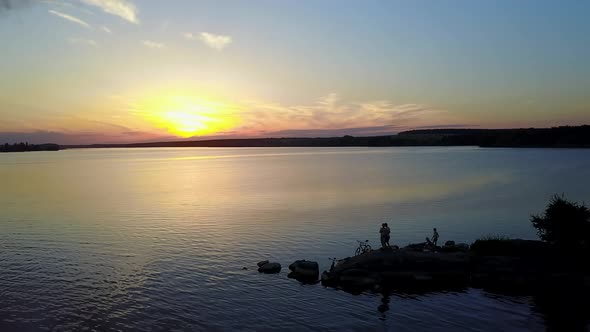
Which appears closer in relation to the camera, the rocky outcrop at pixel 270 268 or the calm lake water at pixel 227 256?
the calm lake water at pixel 227 256

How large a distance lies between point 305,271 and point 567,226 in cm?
1998

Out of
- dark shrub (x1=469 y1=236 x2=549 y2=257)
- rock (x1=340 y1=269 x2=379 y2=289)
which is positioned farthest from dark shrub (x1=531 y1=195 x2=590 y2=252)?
→ rock (x1=340 y1=269 x2=379 y2=289)

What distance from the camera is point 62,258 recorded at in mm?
36562

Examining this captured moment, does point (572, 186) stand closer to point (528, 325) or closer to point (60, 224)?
point (528, 325)

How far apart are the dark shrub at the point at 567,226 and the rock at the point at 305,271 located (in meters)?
17.7

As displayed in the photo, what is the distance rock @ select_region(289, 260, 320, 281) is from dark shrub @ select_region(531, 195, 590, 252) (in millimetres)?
17678

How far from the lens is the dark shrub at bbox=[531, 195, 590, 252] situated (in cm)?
3306

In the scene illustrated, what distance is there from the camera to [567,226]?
33844 mm

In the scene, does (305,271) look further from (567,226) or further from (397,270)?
(567,226)

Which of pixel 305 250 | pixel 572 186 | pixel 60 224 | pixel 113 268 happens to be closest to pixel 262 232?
pixel 305 250

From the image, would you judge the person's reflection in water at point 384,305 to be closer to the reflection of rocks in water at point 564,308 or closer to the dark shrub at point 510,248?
the reflection of rocks in water at point 564,308

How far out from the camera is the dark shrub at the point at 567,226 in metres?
33.1

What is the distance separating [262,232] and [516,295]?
2611 cm

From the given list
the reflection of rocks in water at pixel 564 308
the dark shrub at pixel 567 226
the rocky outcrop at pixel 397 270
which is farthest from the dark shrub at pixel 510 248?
the reflection of rocks in water at pixel 564 308
